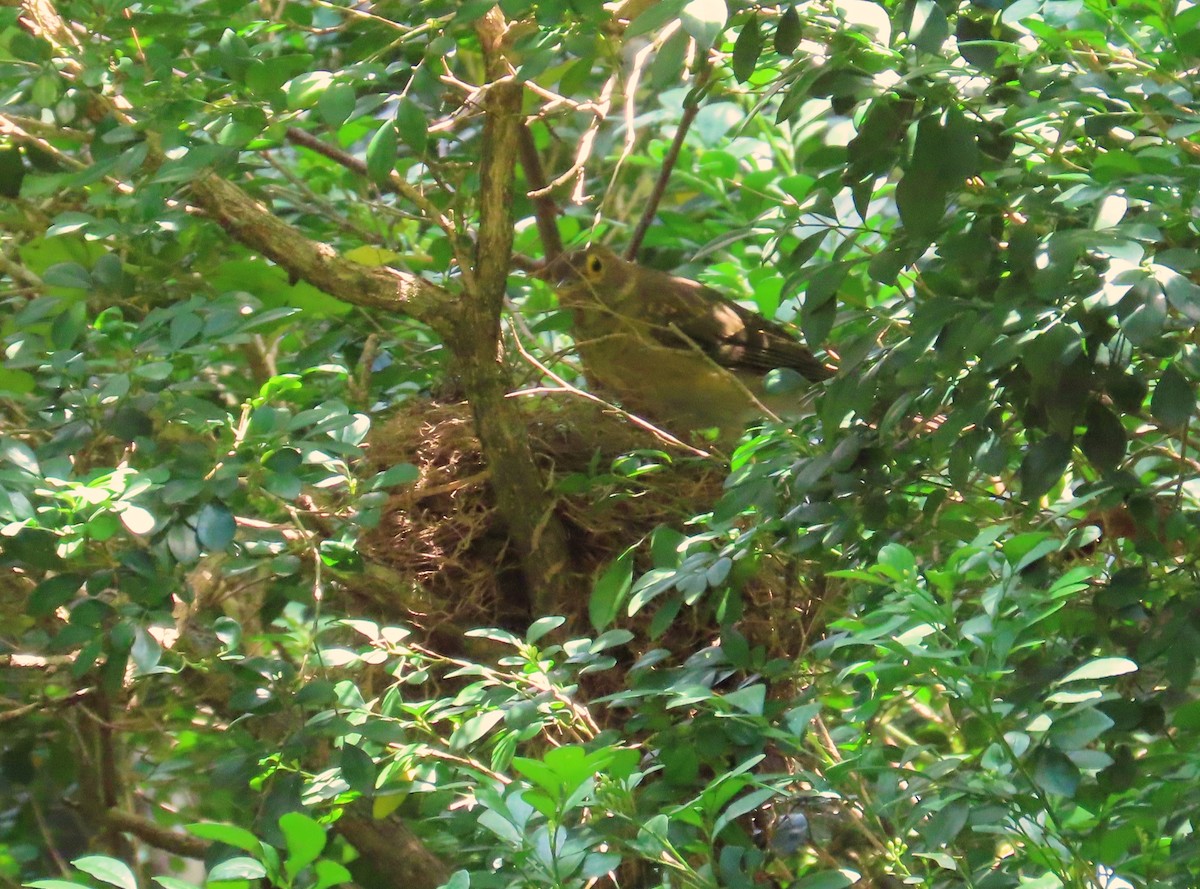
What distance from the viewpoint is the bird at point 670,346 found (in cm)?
416

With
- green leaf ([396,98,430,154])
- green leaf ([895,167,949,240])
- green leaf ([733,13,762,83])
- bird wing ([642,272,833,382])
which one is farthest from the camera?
bird wing ([642,272,833,382])

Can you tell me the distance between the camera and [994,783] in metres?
1.78

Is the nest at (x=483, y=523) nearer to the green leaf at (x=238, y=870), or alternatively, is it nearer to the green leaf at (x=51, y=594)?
the green leaf at (x=51, y=594)

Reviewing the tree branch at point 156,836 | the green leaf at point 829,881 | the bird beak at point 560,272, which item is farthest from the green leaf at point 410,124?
the tree branch at point 156,836

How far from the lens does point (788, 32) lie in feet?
6.51

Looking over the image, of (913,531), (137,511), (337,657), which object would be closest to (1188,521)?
(913,531)

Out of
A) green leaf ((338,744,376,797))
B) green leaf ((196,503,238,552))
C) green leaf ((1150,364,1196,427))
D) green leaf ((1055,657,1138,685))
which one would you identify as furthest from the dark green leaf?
green leaf ((1150,364,1196,427))

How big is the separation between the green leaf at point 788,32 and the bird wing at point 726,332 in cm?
234

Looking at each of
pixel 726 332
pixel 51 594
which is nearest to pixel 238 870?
pixel 51 594

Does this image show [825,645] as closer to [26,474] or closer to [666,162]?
[26,474]

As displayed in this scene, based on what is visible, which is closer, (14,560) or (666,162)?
(14,560)

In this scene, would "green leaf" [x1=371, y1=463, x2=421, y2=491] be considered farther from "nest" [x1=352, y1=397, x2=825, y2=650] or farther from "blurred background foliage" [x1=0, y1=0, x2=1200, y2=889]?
"nest" [x1=352, y1=397, x2=825, y2=650]

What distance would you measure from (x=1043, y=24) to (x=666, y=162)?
2.00m

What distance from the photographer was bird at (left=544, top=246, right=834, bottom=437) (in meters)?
4.16
